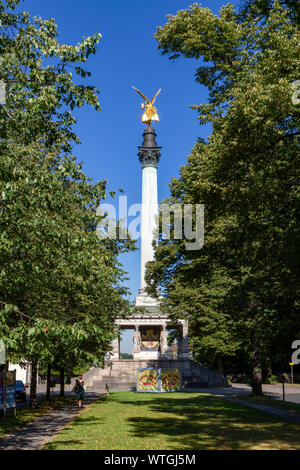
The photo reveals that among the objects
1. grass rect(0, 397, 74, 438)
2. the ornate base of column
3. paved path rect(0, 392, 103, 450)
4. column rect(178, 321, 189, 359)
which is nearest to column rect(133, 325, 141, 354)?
the ornate base of column

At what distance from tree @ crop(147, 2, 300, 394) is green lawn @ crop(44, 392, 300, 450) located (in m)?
3.78

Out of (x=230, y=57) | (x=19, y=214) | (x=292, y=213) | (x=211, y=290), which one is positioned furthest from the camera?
(x=211, y=290)

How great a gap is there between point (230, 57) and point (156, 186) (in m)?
54.6

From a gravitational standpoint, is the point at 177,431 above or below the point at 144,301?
below

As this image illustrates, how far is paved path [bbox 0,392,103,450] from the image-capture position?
12.9 meters

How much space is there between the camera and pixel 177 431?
49.9 feet

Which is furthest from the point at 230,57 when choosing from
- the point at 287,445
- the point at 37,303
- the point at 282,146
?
the point at 287,445

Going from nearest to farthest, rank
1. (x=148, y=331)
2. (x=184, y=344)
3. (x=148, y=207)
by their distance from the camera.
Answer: (x=184, y=344) < (x=148, y=331) < (x=148, y=207)

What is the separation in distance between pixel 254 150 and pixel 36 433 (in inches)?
448

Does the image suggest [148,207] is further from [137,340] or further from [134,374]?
[134,374]

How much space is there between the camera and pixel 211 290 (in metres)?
39.4

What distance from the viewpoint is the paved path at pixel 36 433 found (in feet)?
42.4

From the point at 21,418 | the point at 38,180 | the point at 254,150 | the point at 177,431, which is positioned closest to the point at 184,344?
the point at 21,418
